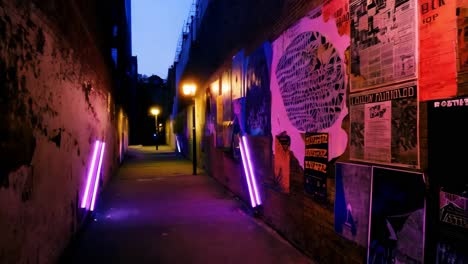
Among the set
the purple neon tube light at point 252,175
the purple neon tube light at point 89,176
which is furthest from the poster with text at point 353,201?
the purple neon tube light at point 89,176

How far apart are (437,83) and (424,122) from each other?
35 centimetres

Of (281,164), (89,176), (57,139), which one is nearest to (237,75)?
(281,164)

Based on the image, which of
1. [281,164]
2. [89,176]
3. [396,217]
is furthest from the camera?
[89,176]

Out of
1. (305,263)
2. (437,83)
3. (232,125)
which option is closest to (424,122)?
(437,83)

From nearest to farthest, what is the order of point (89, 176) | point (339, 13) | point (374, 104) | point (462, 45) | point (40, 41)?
point (462, 45) → point (374, 104) → point (40, 41) → point (339, 13) → point (89, 176)

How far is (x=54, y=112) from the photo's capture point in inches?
179

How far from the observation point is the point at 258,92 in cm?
739

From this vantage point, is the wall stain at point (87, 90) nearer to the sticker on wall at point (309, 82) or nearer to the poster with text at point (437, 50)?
the sticker on wall at point (309, 82)

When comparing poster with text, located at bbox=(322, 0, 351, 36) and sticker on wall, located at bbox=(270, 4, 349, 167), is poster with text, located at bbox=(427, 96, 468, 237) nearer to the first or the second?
sticker on wall, located at bbox=(270, 4, 349, 167)

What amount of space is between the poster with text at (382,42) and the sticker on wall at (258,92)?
2.80 meters

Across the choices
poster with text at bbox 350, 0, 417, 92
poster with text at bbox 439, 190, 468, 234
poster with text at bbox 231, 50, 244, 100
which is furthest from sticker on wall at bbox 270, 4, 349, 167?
poster with text at bbox 231, 50, 244, 100

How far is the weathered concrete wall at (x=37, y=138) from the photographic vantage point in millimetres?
3039

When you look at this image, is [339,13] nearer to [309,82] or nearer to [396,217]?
[309,82]

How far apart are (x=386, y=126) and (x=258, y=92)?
4.06m
